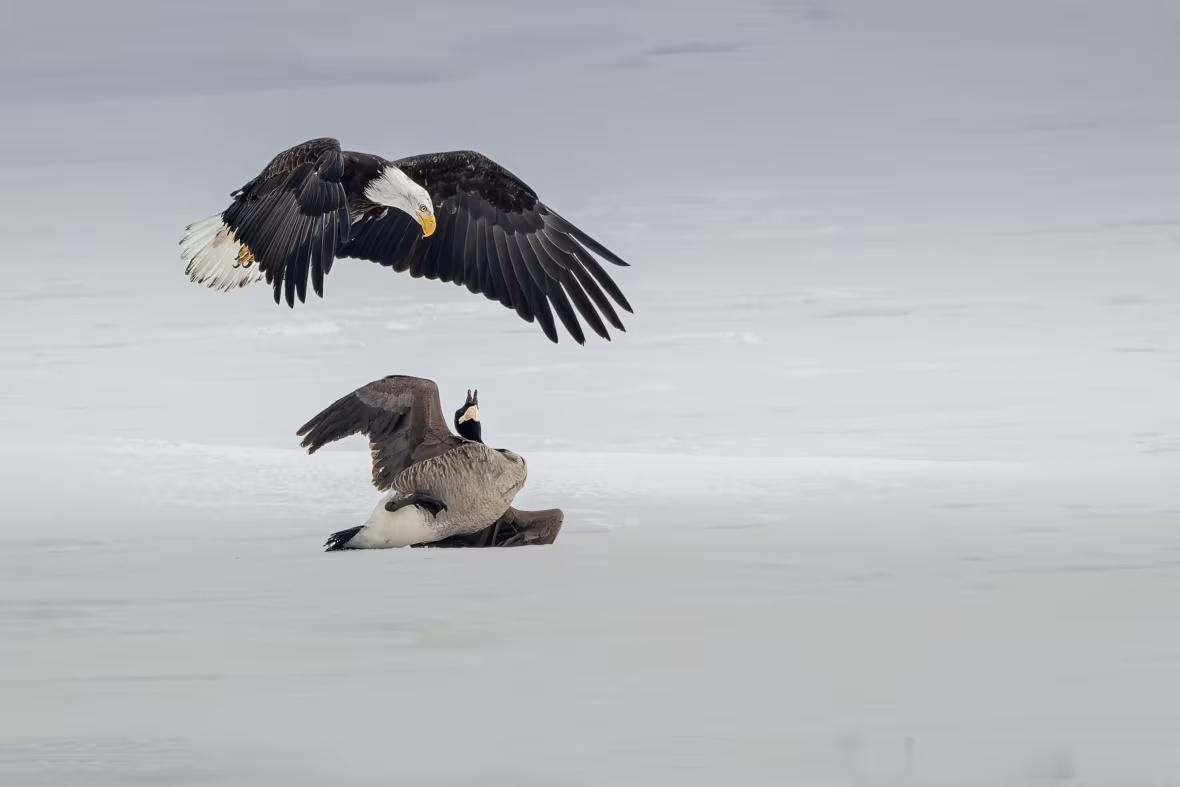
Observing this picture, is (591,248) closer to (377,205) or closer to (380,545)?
(377,205)

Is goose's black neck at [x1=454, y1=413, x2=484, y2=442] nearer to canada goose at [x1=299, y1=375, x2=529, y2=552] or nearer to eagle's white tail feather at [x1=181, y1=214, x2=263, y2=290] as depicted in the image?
canada goose at [x1=299, y1=375, x2=529, y2=552]

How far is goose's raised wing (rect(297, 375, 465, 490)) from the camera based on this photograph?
305 inches

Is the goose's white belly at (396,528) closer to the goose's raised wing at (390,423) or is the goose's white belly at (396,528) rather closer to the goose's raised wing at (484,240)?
the goose's raised wing at (390,423)

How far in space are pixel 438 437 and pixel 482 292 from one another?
1143 mm

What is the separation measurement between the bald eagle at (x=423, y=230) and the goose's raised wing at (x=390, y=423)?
26.9 inches

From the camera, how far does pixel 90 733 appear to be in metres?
4.65

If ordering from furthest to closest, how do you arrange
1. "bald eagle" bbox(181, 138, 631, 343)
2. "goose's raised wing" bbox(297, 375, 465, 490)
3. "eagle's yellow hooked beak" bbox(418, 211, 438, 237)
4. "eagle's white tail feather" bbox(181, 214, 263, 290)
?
1. "eagle's white tail feather" bbox(181, 214, 263, 290)
2. "eagle's yellow hooked beak" bbox(418, 211, 438, 237)
3. "goose's raised wing" bbox(297, 375, 465, 490)
4. "bald eagle" bbox(181, 138, 631, 343)

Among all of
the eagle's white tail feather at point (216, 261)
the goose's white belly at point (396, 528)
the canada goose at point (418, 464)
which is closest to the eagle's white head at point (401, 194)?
the eagle's white tail feather at point (216, 261)

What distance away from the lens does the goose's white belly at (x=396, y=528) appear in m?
7.63

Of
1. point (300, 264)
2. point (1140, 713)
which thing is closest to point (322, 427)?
point (300, 264)

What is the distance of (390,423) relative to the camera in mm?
7852

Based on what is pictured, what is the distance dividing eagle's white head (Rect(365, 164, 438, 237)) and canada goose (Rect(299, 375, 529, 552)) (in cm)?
86

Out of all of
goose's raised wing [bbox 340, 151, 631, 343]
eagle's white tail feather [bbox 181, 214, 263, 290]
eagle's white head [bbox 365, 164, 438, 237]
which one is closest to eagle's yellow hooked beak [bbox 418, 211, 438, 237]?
eagle's white head [bbox 365, 164, 438, 237]

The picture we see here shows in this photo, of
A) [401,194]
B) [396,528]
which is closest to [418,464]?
[396,528]
